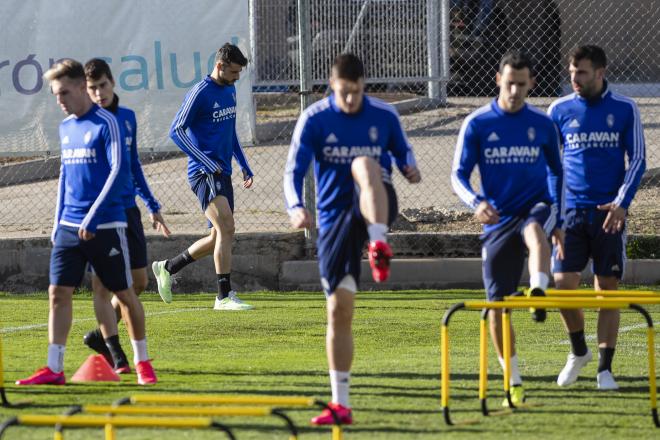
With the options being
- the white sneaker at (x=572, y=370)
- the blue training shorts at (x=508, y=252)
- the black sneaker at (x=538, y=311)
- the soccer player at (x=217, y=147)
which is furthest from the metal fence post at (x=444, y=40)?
the black sneaker at (x=538, y=311)

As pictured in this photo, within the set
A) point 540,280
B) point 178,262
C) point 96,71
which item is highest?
point 96,71

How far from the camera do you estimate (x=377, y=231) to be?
20.6 ft

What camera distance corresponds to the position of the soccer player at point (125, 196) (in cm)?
818

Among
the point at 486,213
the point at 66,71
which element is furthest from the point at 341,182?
the point at 66,71

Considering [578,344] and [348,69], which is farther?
[578,344]

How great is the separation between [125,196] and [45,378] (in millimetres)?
1356

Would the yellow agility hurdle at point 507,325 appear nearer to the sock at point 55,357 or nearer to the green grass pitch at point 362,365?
the green grass pitch at point 362,365

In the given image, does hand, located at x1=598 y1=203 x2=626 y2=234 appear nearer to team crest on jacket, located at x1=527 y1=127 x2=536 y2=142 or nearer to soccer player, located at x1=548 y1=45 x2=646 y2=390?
soccer player, located at x1=548 y1=45 x2=646 y2=390

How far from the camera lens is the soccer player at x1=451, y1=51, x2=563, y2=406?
7.21 m

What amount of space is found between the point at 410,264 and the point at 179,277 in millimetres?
2389

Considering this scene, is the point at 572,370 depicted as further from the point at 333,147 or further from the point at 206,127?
the point at 206,127

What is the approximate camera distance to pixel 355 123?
6609mm

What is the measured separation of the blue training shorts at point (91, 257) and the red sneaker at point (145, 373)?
0.50m

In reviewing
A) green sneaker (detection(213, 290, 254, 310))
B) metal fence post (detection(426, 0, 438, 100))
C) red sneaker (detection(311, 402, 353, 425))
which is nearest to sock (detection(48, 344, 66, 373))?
red sneaker (detection(311, 402, 353, 425))
